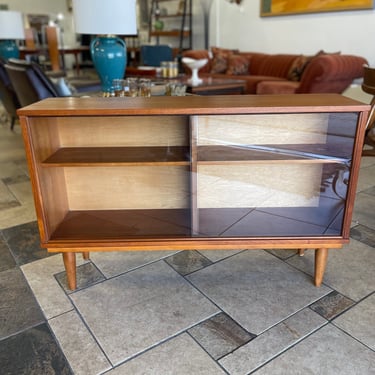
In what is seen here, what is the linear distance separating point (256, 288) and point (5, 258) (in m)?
1.28

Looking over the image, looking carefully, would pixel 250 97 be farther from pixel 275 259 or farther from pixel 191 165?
pixel 275 259

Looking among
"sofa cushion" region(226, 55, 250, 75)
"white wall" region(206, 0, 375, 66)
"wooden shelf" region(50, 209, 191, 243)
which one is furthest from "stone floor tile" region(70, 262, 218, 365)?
"sofa cushion" region(226, 55, 250, 75)

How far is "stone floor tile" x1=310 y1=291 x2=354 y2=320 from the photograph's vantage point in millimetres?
1455

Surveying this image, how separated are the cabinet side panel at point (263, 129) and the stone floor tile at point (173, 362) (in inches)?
29.9

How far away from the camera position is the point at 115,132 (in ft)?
5.26

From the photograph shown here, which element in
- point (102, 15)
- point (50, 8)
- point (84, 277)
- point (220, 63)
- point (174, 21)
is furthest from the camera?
point (50, 8)

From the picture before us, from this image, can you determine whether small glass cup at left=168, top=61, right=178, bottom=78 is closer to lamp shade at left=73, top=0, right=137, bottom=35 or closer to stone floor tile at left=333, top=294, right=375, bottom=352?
lamp shade at left=73, top=0, right=137, bottom=35

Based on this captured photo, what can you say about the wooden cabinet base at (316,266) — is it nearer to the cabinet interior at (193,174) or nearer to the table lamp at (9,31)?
the cabinet interior at (193,174)

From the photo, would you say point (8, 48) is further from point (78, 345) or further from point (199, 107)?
point (78, 345)

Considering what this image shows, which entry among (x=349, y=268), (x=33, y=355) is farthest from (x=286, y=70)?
(x=33, y=355)

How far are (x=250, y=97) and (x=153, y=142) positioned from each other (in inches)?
17.8

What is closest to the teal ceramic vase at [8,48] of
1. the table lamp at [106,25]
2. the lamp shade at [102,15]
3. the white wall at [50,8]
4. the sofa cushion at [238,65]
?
the sofa cushion at [238,65]

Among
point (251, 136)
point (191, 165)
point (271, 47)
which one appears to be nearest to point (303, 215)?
point (251, 136)

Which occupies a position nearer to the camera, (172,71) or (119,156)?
(119,156)
